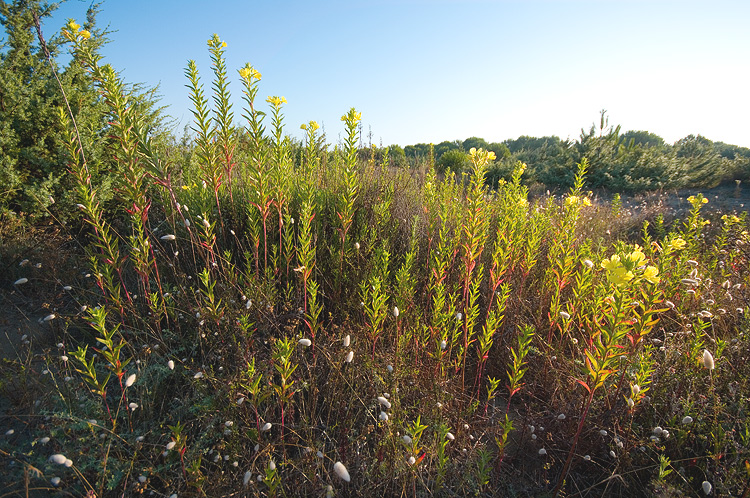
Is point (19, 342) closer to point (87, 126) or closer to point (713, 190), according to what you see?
point (87, 126)

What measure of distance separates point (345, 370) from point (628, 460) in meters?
1.58

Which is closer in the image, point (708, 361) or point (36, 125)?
point (708, 361)

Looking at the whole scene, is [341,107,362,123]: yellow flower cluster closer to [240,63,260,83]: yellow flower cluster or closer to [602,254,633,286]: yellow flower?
[240,63,260,83]: yellow flower cluster

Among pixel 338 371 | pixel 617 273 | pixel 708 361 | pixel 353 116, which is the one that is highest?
pixel 353 116

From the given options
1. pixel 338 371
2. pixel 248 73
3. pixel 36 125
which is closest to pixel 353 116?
pixel 248 73

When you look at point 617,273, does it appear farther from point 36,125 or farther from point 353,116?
point 36,125

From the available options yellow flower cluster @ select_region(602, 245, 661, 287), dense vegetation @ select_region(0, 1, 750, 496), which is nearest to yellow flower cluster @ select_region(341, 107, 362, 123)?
dense vegetation @ select_region(0, 1, 750, 496)

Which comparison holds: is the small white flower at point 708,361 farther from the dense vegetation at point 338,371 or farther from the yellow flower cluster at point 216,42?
the yellow flower cluster at point 216,42

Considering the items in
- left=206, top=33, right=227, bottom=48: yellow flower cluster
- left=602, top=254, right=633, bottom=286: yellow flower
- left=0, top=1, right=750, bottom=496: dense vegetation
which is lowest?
left=0, top=1, right=750, bottom=496: dense vegetation

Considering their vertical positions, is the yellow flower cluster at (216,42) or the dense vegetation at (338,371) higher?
the yellow flower cluster at (216,42)

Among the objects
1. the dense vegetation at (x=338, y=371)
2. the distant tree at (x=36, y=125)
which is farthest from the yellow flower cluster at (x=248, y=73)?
the distant tree at (x=36, y=125)

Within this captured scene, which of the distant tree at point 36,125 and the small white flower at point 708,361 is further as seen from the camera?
the distant tree at point 36,125

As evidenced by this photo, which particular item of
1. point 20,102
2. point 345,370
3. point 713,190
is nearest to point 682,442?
point 345,370

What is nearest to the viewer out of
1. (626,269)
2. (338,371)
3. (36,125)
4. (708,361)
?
(626,269)
